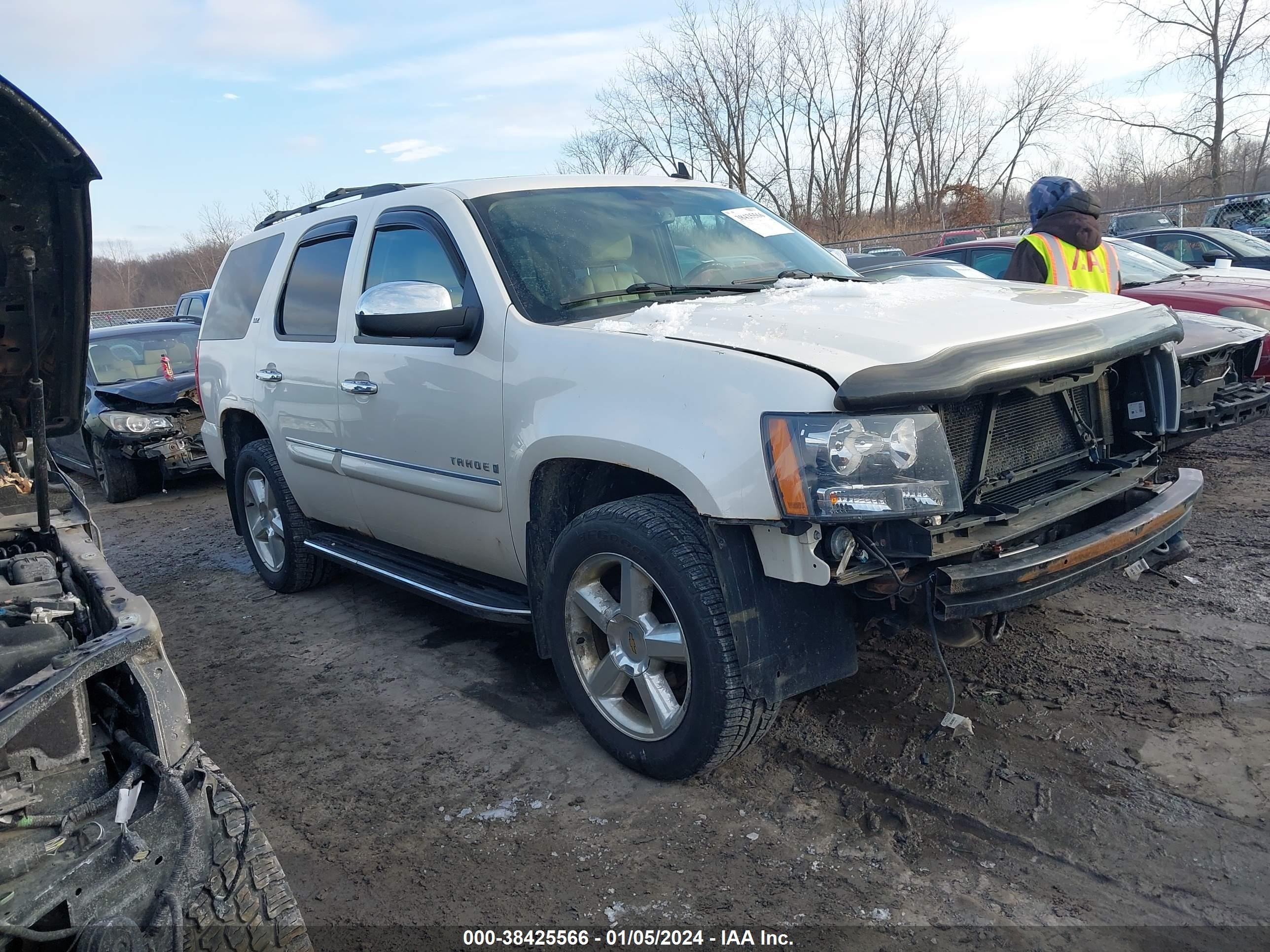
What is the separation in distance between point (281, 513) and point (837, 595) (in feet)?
11.4

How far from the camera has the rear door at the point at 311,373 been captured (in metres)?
4.48

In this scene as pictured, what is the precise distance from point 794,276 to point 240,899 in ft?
9.56

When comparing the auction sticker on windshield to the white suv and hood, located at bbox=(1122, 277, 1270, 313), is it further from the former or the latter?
hood, located at bbox=(1122, 277, 1270, 313)

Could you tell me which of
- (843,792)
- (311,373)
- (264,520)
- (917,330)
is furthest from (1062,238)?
(264,520)

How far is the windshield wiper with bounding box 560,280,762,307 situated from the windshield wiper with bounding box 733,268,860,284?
0.33 feet

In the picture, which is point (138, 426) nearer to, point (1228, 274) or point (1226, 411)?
point (1226, 411)

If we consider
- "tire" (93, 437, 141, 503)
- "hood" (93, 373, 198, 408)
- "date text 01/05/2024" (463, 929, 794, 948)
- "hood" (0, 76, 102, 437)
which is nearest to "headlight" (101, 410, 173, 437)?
"hood" (93, 373, 198, 408)

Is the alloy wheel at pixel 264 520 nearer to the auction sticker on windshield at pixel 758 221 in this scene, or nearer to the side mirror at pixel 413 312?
the side mirror at pixel 413 312

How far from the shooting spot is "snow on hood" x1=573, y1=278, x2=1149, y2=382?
2.69 metres

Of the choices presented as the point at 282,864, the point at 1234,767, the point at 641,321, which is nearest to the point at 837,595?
the point at 641,321

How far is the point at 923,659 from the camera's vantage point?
3816 mm

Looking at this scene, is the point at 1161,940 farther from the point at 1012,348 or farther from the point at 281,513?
the point at 281,513

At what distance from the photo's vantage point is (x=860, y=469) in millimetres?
2502

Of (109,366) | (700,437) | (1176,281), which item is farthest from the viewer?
(109,366)
